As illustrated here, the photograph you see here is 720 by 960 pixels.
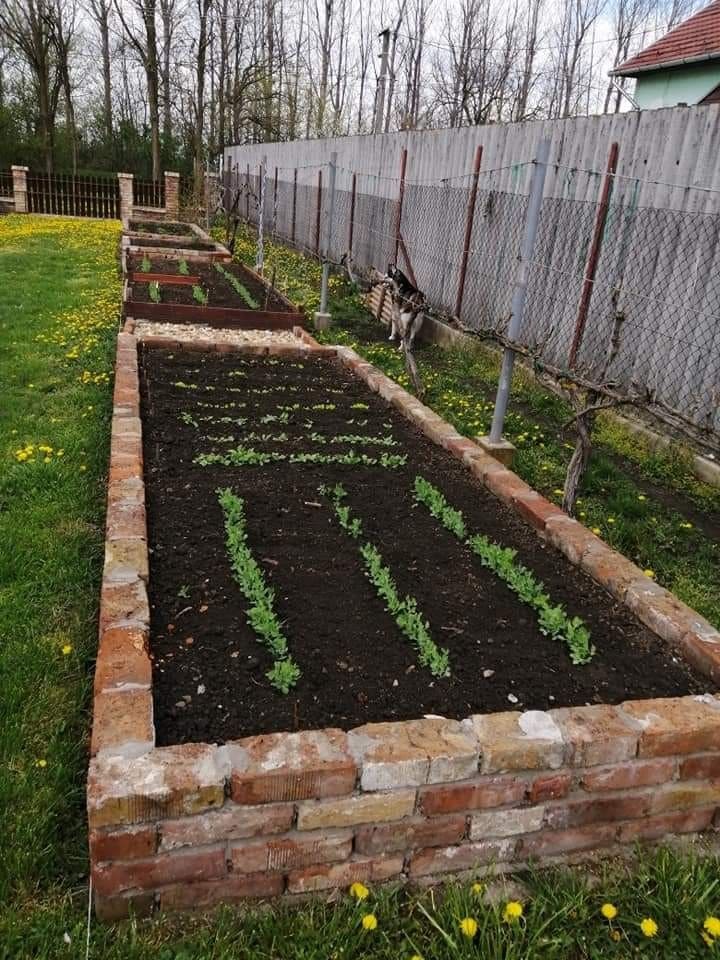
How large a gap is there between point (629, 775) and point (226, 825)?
3.75 feet

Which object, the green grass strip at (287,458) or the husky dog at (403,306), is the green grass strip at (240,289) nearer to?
the husky dog at (403,306)

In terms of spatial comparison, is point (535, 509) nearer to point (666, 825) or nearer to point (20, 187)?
point (666, 825)

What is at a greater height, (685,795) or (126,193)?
(126,193)

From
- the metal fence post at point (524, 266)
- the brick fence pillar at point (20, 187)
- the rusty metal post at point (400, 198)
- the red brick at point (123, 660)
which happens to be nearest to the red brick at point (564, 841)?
the red brick at point (123, 660)

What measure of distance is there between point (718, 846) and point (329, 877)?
1.19m

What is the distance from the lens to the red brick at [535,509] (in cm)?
362

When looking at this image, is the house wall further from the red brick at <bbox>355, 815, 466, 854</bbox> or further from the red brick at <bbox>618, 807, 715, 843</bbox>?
the red brick at <bbox>355, 815, 466, 854</bbox>

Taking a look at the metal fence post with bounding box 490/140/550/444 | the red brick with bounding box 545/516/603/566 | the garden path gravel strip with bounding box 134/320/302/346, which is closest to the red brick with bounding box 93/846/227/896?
the red brick with bounding box 545/516/603/566

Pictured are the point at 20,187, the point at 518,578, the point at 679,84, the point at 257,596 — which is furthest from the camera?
the point at 20,187

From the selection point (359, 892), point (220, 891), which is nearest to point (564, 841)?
point (359, 892)

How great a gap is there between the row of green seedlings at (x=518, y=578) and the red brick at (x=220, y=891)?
129 centimetres

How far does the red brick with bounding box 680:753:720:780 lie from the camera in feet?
7.20

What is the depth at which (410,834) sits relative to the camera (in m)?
1.96

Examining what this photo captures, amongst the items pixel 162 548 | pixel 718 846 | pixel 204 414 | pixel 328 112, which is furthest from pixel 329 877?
pixel 328 112
